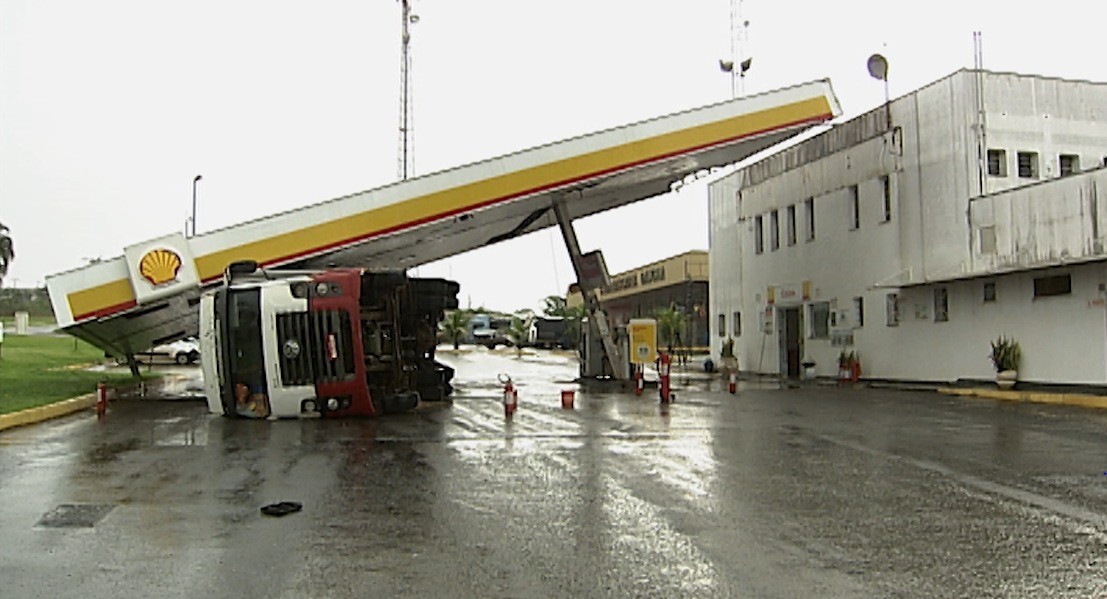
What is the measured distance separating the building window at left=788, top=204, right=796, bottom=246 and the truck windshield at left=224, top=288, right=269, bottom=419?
70.2 ft

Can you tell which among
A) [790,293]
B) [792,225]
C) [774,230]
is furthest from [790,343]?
[774,230]

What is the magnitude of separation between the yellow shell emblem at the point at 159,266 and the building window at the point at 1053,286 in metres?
19.1

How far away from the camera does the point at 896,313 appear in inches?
1053

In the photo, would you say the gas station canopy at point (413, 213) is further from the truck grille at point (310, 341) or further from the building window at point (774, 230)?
the building window at point (774, 230)

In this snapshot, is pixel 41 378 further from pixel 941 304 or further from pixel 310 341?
pixel 941 304

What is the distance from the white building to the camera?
20.8 metres

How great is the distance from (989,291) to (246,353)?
17.5 meters

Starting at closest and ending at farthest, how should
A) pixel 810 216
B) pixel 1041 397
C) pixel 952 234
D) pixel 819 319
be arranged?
1. pixel 1041 397
2. pixel 952 234
3. pixel 819 319
4. pixel 810 216

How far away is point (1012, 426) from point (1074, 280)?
7.69 m

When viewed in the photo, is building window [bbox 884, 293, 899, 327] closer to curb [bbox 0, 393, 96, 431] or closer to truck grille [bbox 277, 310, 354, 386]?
truck grille [bbox 277, 310, 354, 386]

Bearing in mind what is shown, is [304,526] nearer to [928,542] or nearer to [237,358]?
[928,542]

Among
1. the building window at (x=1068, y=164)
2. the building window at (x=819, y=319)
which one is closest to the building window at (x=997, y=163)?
the building window at (x=1068, y=164)

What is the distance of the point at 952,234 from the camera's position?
79.3 ft

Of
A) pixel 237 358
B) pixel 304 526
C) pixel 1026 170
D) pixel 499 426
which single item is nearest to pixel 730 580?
pixel 304 526
